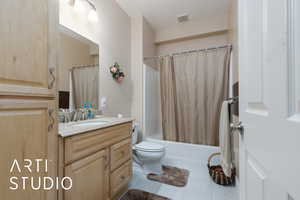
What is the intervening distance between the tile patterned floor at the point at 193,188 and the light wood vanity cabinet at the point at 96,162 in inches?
12.1

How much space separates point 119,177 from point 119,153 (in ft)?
0.77

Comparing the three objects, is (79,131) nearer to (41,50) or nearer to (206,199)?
(41,50)

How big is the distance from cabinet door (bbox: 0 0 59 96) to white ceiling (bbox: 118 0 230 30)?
6.05ft

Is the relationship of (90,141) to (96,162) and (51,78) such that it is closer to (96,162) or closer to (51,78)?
(96,162)

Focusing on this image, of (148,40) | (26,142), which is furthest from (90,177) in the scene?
(148,40)

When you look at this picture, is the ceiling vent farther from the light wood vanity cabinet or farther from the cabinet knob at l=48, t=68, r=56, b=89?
the cabinet knob at l=48, t=68, r=56, b=89

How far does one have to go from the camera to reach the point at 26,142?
63 cm

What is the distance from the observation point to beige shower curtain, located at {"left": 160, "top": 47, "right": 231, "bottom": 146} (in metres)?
Result: 2.13

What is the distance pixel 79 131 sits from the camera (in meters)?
0.88

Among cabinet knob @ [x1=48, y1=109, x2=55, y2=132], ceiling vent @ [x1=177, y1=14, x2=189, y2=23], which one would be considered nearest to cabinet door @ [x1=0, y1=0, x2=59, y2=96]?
cabinet knob @ [x1=48, y1=109, x2=55, y2=132]

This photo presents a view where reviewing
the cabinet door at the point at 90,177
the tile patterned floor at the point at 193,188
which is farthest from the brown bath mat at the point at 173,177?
the cabinet door at the point at 90,177

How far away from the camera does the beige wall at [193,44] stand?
8.50ft

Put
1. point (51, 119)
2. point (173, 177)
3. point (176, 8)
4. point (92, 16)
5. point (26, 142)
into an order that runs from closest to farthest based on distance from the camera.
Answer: point (26, 142) < point (51, 119) < point (92, 16) < point (173, 177) < point (176, 8)

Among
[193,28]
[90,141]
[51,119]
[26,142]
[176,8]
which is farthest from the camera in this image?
[193,28]
